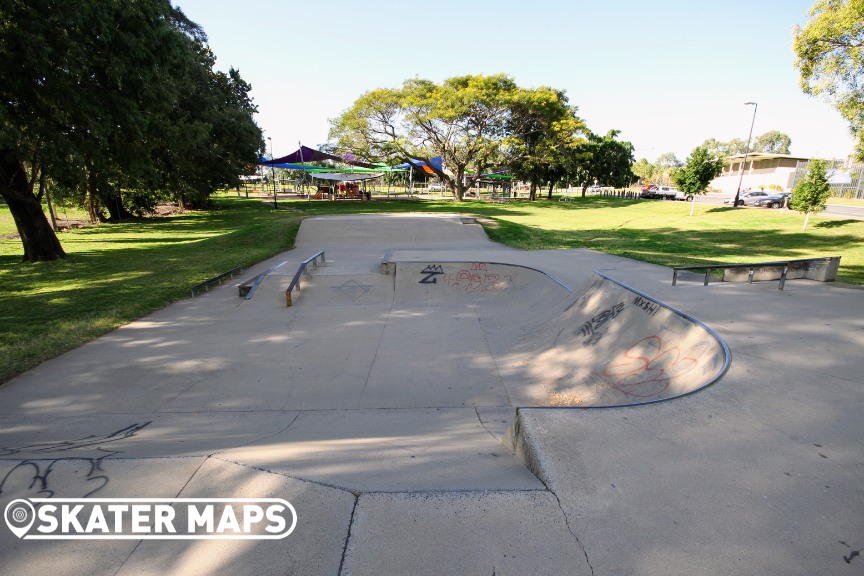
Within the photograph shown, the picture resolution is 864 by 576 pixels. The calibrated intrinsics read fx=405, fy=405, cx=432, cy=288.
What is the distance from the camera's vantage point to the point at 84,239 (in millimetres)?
20734

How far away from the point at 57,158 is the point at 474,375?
45.5 feet

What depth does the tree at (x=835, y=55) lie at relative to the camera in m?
12.9

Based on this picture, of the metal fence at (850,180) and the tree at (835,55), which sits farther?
the metal fence at (850,180)

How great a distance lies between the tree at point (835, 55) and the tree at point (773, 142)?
567ft

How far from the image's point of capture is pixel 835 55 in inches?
537

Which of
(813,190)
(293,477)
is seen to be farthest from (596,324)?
(813,190)

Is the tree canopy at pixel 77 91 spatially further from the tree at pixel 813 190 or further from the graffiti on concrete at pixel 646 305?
the tree at pixel 813 190

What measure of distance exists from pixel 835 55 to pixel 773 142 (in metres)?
185

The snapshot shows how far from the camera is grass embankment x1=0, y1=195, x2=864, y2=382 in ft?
27.1

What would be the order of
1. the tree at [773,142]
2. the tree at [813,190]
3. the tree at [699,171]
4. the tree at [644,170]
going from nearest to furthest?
1. the tree at [813,190]
2. the tree at [699,171]
3. the tree at [644,170]
4. the tree at [773,142]

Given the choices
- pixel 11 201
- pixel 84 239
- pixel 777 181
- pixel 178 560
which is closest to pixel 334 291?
pixel 178 560

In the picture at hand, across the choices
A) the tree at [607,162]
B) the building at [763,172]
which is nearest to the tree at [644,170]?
the building at [763,172]

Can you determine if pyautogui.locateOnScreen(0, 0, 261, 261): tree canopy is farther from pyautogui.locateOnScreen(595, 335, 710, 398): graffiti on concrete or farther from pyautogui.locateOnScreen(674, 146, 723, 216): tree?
pyautogui.locateOnScreen(674, 146, 723, 216): tree

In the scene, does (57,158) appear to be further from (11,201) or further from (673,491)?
(673,491)
